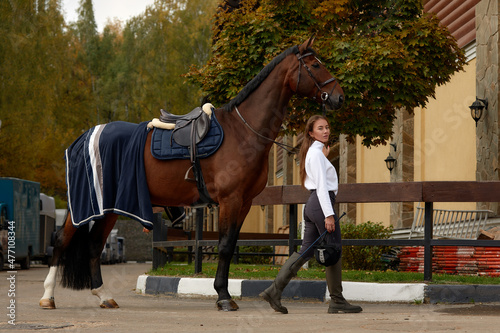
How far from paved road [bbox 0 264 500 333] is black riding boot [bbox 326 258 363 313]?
131 millimetres

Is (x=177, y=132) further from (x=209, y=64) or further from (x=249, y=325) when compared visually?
(x=209, y=64)

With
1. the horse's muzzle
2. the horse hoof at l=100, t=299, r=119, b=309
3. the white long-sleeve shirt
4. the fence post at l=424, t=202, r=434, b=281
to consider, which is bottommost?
the horse hoof at l=100, t=299, r=119, b=309

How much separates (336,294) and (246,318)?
0.97 m

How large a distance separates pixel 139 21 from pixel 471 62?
4176cm

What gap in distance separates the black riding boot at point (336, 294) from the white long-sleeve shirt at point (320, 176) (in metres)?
0.61

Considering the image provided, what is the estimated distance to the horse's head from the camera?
7.58 meters

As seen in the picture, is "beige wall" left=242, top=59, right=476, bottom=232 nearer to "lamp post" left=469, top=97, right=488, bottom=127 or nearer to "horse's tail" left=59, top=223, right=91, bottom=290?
"lamp post" left=469, top=97, right=488, bottom=127

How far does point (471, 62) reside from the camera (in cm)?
1694

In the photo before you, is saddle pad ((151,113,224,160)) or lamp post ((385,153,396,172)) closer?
saddle pad ((151,113,224,160))

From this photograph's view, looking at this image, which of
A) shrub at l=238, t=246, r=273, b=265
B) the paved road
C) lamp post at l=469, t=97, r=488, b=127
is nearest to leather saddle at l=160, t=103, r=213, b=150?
the paved road

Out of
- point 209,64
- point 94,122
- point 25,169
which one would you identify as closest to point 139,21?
point 94,122

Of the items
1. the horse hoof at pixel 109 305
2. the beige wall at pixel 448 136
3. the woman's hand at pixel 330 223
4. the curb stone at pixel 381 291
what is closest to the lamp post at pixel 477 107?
the beige wall at pixel 448 136

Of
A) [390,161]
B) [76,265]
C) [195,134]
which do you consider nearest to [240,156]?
[195,134]

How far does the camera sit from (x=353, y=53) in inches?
494
